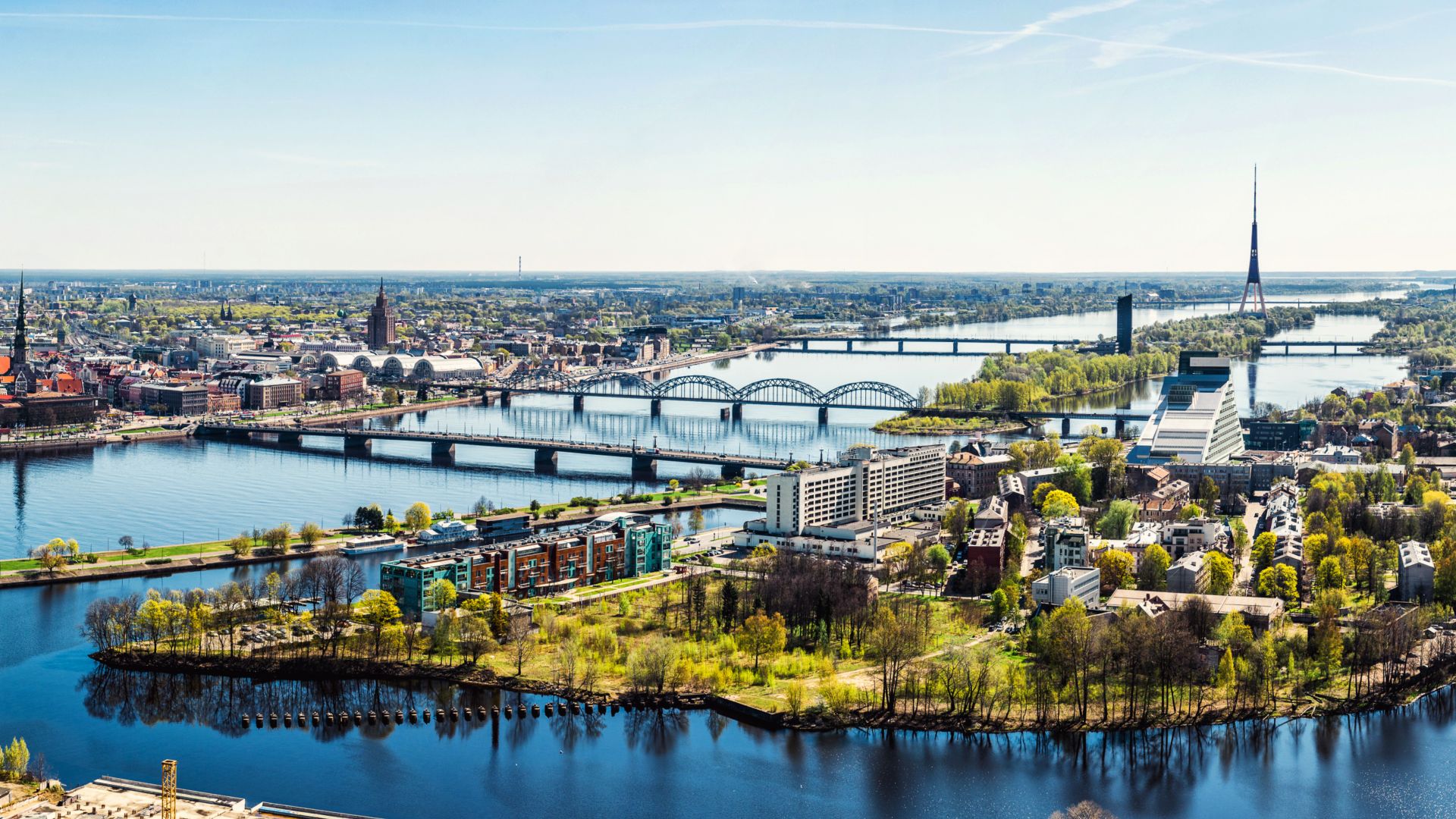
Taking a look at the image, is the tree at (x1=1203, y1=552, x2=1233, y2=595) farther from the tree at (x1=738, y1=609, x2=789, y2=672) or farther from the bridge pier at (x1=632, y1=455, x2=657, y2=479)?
the bridge pier at (x1=632, y1=455, x2=657, y2=479)

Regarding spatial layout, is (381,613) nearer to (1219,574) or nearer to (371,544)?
(371,544)

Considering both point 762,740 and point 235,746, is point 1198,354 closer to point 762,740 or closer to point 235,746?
point 762,740

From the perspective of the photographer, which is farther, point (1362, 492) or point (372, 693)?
point (1362, 492)

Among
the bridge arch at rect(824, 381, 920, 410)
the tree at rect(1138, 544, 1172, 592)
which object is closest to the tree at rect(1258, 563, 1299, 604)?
the tree at rect(1138, 544, 1172, 592)

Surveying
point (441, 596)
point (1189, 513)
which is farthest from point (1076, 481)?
point (441, 596)

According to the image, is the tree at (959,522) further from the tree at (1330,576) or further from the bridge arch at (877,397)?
the bridge arch at (877,397)

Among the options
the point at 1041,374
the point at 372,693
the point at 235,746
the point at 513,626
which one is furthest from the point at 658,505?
the point at 1041,374
